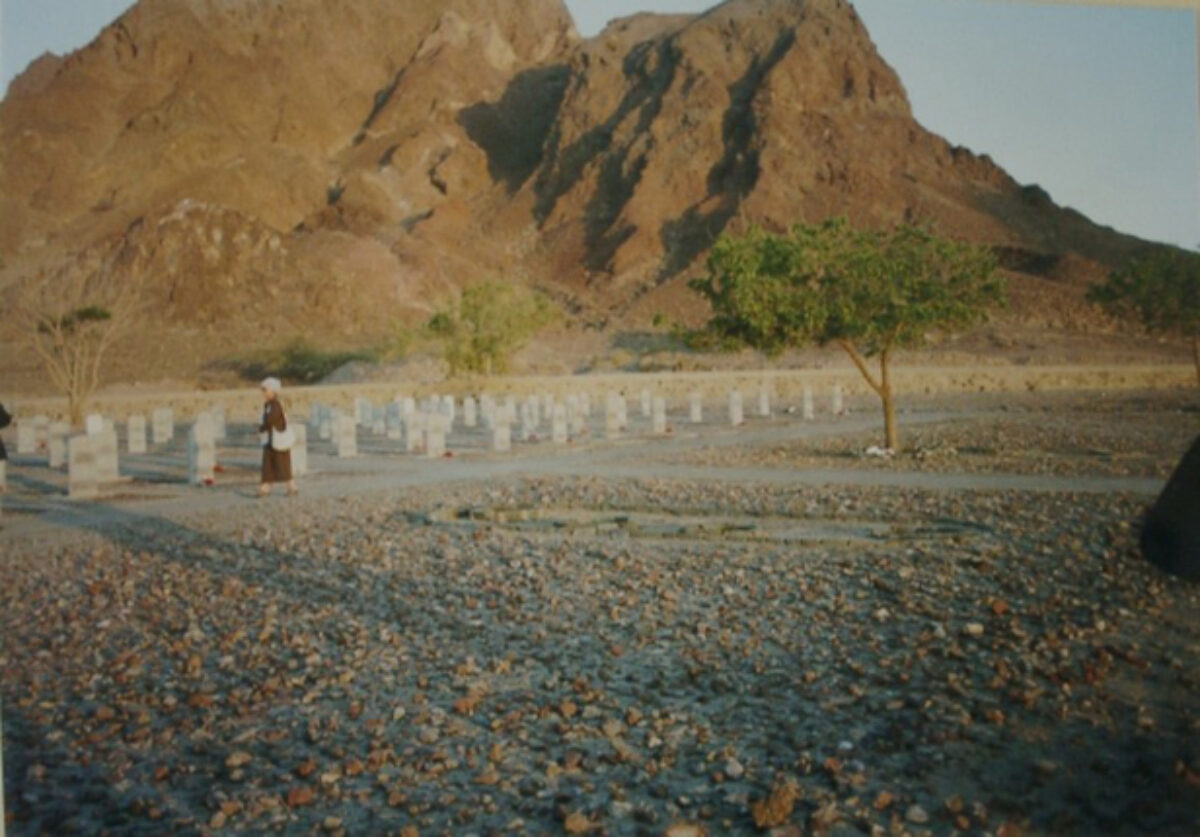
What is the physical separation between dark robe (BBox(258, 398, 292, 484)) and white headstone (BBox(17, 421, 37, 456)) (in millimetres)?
5449

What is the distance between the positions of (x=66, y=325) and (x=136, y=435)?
757 centimetres

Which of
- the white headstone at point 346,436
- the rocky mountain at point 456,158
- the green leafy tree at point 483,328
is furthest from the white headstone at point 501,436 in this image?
the green leafy tree at point 483,328

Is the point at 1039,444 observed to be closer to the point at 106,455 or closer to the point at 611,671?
the point at 611,671

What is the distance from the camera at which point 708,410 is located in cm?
2858

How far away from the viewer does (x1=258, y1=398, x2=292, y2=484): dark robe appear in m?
11.3

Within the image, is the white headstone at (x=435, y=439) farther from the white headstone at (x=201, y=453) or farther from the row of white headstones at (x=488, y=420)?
the white headstone at (x=201, y=453)

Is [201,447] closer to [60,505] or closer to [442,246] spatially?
[60,505]

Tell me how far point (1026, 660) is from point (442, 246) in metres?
79.1

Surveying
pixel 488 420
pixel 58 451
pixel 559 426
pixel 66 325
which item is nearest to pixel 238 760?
pixel 66 325

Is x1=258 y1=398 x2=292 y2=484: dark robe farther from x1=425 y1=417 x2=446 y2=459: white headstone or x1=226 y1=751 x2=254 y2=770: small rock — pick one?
x1=226 y1=751 x2=254 y2=770: small rock

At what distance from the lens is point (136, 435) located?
18.5 metres

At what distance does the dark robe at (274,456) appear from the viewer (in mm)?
11266

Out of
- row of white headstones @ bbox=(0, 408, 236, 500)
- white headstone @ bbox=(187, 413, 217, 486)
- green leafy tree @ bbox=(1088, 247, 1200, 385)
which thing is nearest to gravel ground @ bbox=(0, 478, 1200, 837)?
green leafy tree @ bbox=(1088, 247, 1200, 385)

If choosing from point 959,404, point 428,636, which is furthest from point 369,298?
point 428,636
